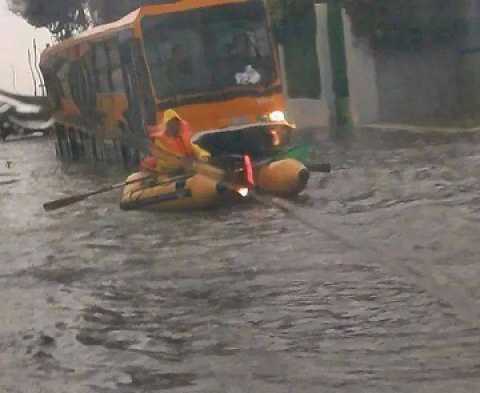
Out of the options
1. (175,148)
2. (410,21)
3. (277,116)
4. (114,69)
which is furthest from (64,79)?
(175,148)

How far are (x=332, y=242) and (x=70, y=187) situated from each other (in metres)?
13.2

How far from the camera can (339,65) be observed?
1532 inches

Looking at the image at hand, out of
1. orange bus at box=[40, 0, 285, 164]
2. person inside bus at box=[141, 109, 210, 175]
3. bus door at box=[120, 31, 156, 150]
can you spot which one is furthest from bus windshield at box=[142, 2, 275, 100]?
person inside bus at box=[141, 109, 210, 175]

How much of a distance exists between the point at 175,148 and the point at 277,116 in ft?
13.6

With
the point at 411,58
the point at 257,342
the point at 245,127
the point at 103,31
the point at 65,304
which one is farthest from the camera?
the point at 411,58

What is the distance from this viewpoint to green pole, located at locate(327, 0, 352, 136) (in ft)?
126

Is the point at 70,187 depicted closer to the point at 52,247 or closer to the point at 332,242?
the point at 52,247

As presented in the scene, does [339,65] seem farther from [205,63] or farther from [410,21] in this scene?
[205,63]

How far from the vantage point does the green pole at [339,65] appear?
38.4m

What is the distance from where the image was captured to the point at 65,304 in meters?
11.8

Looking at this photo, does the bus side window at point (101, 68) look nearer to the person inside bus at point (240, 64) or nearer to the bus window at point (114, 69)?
the bus window at point (114, 69)

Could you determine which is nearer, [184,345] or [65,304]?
[184,345]

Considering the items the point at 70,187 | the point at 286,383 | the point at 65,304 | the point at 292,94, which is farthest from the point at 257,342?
the point at 292,94

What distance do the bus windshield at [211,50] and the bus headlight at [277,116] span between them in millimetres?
640
